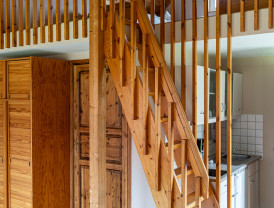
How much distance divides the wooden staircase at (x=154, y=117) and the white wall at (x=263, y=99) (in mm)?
2320

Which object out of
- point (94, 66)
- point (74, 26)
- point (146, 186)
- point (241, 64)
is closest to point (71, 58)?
point (74, 26)

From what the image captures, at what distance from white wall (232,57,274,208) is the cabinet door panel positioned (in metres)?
3.02

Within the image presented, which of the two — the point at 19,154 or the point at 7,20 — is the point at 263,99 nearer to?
the point at 19,154

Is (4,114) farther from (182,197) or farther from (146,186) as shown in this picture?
(182,197)

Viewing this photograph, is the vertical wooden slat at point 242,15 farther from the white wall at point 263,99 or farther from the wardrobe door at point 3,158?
the wardrobe door at point 3,158

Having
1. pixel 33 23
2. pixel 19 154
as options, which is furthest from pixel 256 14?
pixel 19 154

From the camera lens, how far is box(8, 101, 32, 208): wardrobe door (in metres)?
4.27

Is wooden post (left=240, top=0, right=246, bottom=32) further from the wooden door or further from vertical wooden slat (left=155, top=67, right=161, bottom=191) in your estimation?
the wooden door

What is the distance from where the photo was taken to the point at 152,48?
299 centimetres

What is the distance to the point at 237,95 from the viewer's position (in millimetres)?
4852

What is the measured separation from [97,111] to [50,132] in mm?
1625

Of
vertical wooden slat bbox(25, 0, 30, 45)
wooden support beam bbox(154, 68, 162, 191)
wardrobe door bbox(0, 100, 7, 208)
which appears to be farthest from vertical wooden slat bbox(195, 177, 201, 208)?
wardrobe door bbox(0, 100, 7, 208)

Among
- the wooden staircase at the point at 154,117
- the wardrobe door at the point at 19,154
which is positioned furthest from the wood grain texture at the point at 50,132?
the wooden staircase at the point at 154,117

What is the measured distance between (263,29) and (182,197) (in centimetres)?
160
